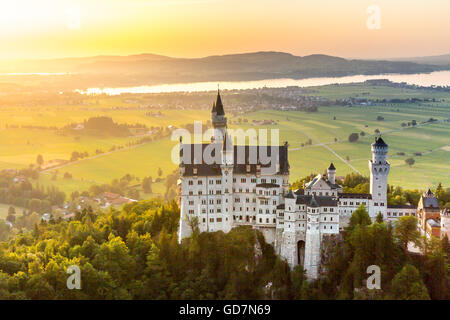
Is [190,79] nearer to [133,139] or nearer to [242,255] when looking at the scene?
[133,139]

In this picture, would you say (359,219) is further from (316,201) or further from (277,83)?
(277,83)

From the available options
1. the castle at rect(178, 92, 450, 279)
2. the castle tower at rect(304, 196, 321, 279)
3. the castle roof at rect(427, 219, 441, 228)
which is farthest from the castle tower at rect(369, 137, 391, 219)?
the castle tower at rect(304, 196, 321, 279)

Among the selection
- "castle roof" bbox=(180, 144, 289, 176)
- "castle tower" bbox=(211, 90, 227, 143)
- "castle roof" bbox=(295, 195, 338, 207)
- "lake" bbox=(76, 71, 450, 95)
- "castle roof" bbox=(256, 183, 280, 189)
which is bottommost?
"castle roof" bbox=(295, 195, 338, 207)

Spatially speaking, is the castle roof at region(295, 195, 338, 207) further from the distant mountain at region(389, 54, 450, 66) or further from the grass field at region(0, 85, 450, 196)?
the distant mountain at region(389, 54, 450, 66)

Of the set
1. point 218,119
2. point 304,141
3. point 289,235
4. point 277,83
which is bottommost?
point 289,235

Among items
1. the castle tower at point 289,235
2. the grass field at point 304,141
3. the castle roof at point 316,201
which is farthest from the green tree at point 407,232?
the grass field at point 304,141

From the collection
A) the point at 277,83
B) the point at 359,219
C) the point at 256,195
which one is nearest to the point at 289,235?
the point at 256,195

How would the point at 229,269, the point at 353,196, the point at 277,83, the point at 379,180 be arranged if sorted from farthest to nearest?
1. the point at 277,83
2. the point at 379,180
3. the point at 353,196
4. the point at 229,269

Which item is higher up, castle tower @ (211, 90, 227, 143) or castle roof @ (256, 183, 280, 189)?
castle tower @ (211, 90, 227, 143)

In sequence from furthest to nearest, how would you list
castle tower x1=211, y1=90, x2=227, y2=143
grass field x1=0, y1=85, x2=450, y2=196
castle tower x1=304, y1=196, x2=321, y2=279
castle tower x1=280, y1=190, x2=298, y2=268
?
grass field x1=0, y1=85, x2=450, y2=196 → castle tower x1=211, y1=90, x2=227, y2=143 → castle tower x1=280, y1=190, x2=298, y2=268 → castle tower x1=304, y1=196, x2=321, y2=279
